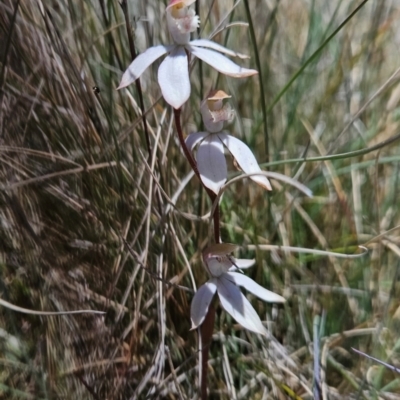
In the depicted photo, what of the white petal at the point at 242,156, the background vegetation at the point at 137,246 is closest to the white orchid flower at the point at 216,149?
the white petal at the point at 242,156

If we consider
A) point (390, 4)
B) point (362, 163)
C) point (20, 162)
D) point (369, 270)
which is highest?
point (390, 4)

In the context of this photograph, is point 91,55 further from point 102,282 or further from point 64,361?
point 64,361

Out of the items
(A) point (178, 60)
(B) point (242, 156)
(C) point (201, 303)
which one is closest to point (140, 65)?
(A) point (178, 60)

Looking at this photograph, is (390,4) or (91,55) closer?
(91,55)

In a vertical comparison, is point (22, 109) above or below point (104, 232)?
above

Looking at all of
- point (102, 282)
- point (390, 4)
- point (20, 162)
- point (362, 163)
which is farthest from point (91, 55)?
point (390, 4)

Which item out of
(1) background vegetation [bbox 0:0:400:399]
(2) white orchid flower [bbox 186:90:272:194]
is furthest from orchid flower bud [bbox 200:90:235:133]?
(1) background vegetation [bbox 0:0:400:399]

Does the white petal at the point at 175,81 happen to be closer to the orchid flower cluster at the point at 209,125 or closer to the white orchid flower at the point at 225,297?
the orchid flower cluster at the point at 209,125
